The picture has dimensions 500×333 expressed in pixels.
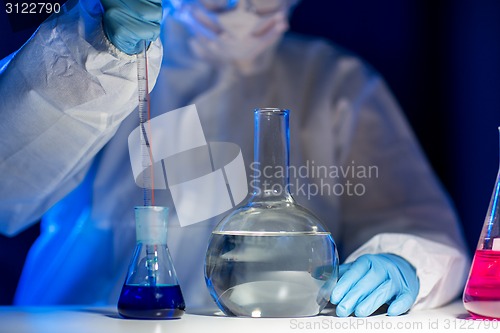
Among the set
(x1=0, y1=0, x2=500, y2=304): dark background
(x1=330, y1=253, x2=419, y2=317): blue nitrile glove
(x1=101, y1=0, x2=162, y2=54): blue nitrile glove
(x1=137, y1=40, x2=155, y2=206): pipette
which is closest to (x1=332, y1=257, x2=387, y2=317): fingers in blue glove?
(x1=330, y1=253, x2=419, y2=317): blue nitrile glove

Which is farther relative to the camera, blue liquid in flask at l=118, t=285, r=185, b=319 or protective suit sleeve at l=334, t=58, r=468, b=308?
protective suit sleeve at l=334, t=58, r=468, b=308

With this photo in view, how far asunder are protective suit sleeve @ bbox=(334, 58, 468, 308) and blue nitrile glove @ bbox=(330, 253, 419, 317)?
365 mm

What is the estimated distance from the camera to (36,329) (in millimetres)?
1146

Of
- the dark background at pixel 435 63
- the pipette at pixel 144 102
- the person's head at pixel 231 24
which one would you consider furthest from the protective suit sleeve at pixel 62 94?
the dark background at pixel 435 63

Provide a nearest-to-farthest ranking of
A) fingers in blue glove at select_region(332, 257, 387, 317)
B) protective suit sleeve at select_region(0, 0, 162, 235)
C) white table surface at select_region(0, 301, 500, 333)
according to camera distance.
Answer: white table surface at select_region(0, 301, 500, 333) → fingers in blue glove at select_region(332, 257, 387, 317) → protective suit sleeve at select_region(0, 0, 162, 235)

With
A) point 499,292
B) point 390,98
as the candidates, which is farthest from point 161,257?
point 390,98

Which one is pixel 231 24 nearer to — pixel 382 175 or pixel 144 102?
pixel 382 175

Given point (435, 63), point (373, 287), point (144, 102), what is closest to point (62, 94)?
point (144, 102)

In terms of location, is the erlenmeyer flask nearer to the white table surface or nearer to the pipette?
the white table surface

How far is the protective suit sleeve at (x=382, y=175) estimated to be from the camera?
2.01 metres

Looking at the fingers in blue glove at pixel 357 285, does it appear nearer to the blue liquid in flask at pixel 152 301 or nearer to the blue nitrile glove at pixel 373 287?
the blue nitrile glove at pixel 373 287

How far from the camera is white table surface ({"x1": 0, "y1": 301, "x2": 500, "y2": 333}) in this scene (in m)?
1.15

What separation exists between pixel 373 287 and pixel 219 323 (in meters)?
0.34

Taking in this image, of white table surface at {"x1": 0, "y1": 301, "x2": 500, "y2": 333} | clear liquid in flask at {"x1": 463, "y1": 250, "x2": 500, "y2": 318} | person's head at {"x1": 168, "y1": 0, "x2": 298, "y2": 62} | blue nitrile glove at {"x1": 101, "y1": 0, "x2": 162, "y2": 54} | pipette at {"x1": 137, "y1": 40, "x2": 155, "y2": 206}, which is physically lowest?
white table surface at {"x1": 0, "y1": 301, "x2": 500, "y2": 333}
